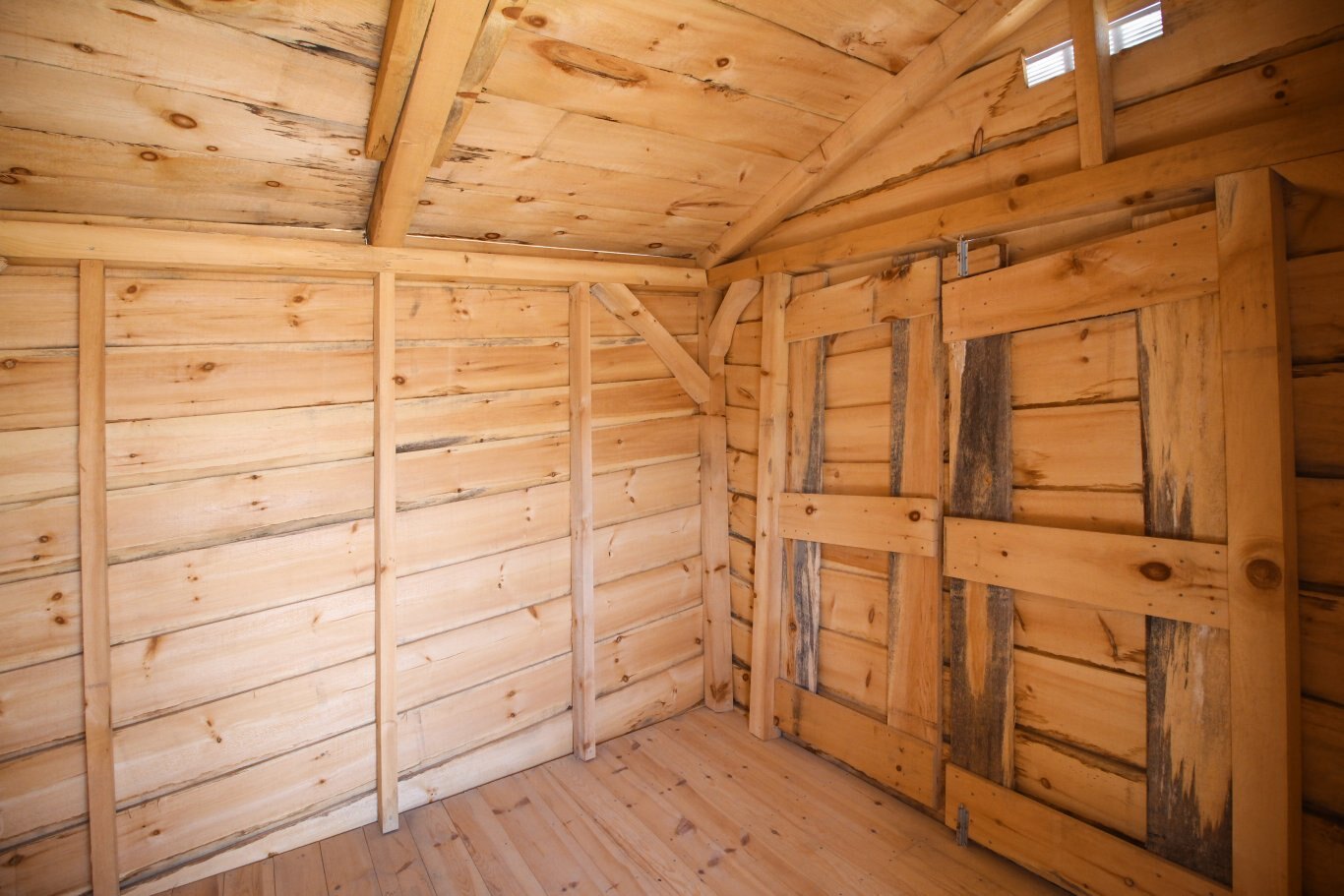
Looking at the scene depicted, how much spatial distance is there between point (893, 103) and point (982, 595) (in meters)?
1.65

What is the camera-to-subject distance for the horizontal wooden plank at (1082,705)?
1.90 m

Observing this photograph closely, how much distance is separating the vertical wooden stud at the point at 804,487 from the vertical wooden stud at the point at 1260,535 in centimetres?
135

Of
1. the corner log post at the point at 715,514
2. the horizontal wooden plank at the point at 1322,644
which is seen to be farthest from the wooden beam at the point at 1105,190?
the horizontal wooden plank at the point at 1322,644

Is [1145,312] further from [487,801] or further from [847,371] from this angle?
[487,801]

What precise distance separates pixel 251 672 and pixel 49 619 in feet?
1.82

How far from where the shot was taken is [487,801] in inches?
102

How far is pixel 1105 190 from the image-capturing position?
1855mm

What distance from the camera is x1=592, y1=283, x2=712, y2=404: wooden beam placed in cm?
291

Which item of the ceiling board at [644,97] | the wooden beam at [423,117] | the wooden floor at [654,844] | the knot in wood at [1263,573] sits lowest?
the wooden floor at [654,844]

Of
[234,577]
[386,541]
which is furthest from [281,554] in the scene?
[386,541]

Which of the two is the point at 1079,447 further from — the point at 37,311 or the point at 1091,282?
the point at 37,311

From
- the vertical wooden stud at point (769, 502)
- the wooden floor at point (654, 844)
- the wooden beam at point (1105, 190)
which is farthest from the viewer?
the vertical wooden stud at point (769, 502)

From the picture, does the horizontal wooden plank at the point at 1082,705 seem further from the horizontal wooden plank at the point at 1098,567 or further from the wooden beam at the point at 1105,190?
the wooden beam at the point at 1105,190

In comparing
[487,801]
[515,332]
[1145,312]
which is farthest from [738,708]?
[1145,312]
